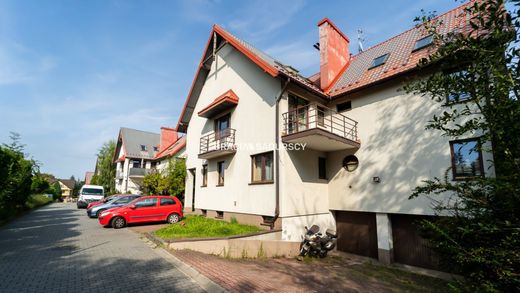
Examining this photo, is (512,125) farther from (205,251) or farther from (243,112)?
(243,112)

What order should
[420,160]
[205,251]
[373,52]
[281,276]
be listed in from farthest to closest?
[373,52], [420,160], [205,251], [281,276]

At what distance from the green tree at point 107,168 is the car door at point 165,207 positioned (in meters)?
29.9

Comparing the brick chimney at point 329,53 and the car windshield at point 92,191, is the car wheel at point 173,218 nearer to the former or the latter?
the brick chimney at point 329,53

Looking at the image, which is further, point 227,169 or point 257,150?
point 227,169

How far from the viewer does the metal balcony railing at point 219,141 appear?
1389 centimetres

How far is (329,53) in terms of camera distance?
48.3 feet

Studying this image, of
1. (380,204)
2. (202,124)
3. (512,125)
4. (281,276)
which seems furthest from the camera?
(202,124)

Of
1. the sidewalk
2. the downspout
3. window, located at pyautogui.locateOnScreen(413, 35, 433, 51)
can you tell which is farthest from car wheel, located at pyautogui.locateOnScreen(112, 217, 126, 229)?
window, located at pyautogui.locateOnScreen(413, 35, 433, 51)

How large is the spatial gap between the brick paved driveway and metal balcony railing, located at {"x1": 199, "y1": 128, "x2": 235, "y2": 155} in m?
6.00

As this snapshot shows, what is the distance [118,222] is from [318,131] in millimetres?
11140

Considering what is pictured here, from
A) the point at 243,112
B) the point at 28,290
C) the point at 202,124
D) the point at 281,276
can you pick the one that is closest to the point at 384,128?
the point at 243,112

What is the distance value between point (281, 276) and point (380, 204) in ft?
19.2

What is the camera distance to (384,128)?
11289 millimetres

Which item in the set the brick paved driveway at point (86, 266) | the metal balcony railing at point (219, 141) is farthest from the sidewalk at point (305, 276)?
the metal balcony railing at point (219, 141)
